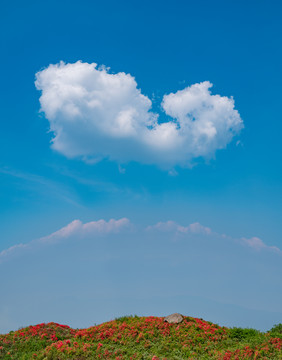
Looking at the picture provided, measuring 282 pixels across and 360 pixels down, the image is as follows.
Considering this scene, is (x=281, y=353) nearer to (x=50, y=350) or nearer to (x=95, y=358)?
(x=95, y=358)

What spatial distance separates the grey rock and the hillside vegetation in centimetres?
39

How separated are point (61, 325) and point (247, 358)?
14.8 m

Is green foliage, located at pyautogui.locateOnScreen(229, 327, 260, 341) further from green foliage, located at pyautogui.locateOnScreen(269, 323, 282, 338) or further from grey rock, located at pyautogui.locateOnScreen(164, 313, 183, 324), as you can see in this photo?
grey rock, located at pyautogui.locateOnScreen(164, 313, 183, 324)

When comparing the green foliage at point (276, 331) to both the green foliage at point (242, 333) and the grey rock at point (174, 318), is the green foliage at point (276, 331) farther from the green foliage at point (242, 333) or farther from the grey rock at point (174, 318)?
the grey rock at point (174, 318)

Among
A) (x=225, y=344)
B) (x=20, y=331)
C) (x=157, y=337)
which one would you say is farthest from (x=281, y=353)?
(x=20, y=331)

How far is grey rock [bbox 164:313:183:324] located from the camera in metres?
23.6

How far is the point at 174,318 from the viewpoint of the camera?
23.9 metres

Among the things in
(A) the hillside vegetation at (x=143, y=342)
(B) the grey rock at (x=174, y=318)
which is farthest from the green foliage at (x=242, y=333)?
(B) the grey rock at (x=174, y=318)

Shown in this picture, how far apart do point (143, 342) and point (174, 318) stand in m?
3.69

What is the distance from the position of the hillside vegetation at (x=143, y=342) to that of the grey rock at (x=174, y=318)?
0.39 metres

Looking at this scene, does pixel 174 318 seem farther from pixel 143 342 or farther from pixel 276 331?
pixel 276 331

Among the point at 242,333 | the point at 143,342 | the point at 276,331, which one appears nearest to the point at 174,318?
the point at 143,342

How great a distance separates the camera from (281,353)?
1817 centimetres

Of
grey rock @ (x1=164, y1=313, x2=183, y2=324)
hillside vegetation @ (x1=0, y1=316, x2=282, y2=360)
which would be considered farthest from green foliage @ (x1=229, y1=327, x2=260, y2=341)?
grey rock @ (x1=164, y1=313, x2=183, y2=324)
